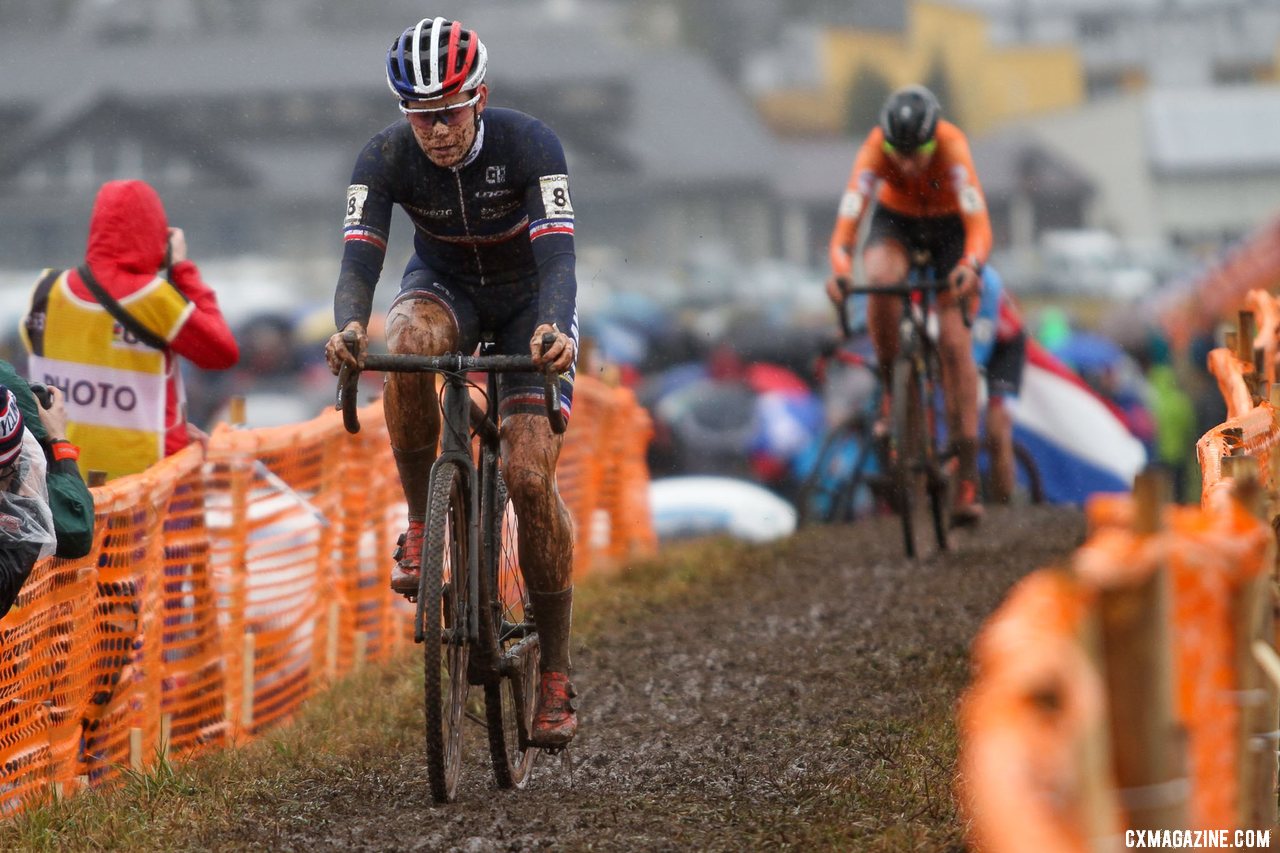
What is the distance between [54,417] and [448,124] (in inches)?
72.6

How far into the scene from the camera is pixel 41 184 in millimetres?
81625

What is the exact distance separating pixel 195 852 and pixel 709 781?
170 cm

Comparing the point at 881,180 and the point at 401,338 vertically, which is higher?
the point at 881,180

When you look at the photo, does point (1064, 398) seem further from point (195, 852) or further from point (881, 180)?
point (195, 852)

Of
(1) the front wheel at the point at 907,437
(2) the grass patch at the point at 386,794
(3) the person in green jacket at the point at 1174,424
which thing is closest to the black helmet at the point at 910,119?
(1) the front wheel at the point at 907,437

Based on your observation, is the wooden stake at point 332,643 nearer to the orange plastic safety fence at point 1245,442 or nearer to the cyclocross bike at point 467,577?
the cyclocross bike at point 467,577

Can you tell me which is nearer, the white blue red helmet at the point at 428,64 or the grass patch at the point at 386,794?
the grass patch at the point at 386,794

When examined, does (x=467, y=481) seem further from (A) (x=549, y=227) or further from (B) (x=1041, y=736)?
(B) (x=1041, y=736)

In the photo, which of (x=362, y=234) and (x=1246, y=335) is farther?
(x=1246, y=335)

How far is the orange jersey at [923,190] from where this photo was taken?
10.4 meters

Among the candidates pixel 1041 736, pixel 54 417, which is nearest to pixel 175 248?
pixel 54 417

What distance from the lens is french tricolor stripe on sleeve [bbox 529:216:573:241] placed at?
604 centimetres

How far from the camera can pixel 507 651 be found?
6.17m

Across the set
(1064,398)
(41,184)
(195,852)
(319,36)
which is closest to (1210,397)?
(1064,398)
